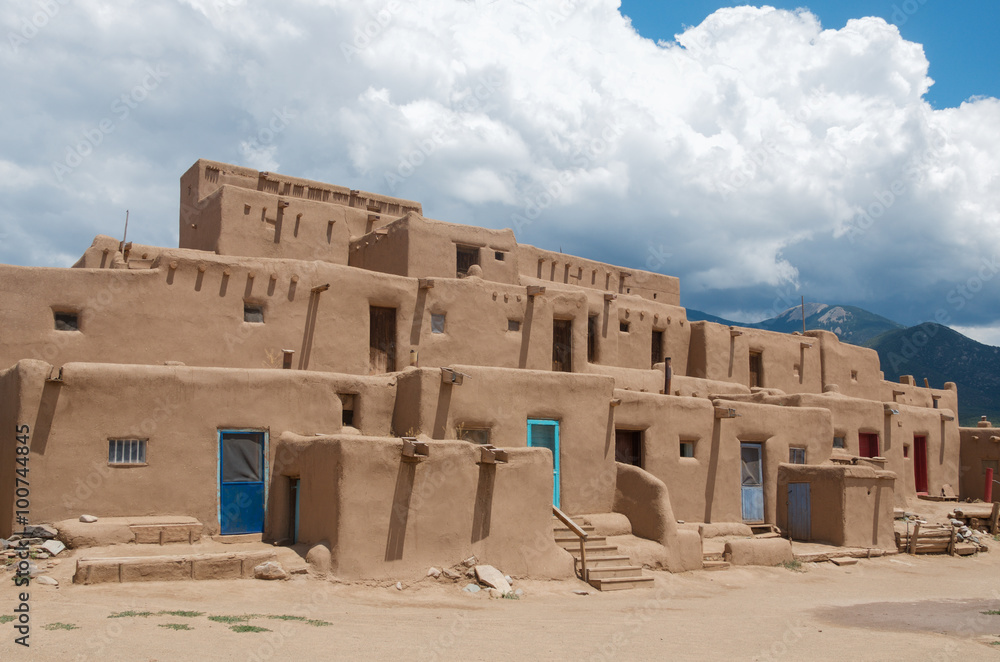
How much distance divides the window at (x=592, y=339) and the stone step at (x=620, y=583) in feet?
37.9

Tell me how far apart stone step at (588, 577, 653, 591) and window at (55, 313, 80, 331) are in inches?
453

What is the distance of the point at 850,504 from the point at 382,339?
11.9m

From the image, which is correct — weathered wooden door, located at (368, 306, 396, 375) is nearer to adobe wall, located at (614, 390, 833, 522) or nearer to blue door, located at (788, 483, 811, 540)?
adobe wall, located at (614, 390, 833, 522)

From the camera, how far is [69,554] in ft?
44.3

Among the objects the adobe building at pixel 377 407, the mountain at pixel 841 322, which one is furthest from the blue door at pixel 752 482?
the mountain at pixel 841 322

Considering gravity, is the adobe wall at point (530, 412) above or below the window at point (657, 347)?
below

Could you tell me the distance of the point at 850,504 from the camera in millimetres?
20891

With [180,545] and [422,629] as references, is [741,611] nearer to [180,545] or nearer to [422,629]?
[422,629]

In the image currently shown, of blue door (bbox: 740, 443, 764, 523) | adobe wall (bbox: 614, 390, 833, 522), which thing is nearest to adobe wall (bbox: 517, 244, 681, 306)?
adobe wall (bbox: 614, 390, 833, 522)

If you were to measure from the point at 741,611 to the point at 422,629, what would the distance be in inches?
224

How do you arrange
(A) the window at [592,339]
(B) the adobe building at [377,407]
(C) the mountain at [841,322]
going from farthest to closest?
(C) the mountain at [841,322] < (A) the window at [592,339] < (B) the adobe building at [377,407]

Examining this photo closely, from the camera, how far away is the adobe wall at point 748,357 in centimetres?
3020

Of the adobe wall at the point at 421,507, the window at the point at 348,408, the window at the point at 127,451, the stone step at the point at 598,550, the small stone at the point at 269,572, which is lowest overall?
the stone step at the point at 598,550

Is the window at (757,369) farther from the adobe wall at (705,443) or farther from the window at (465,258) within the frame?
the window at (465,258)
